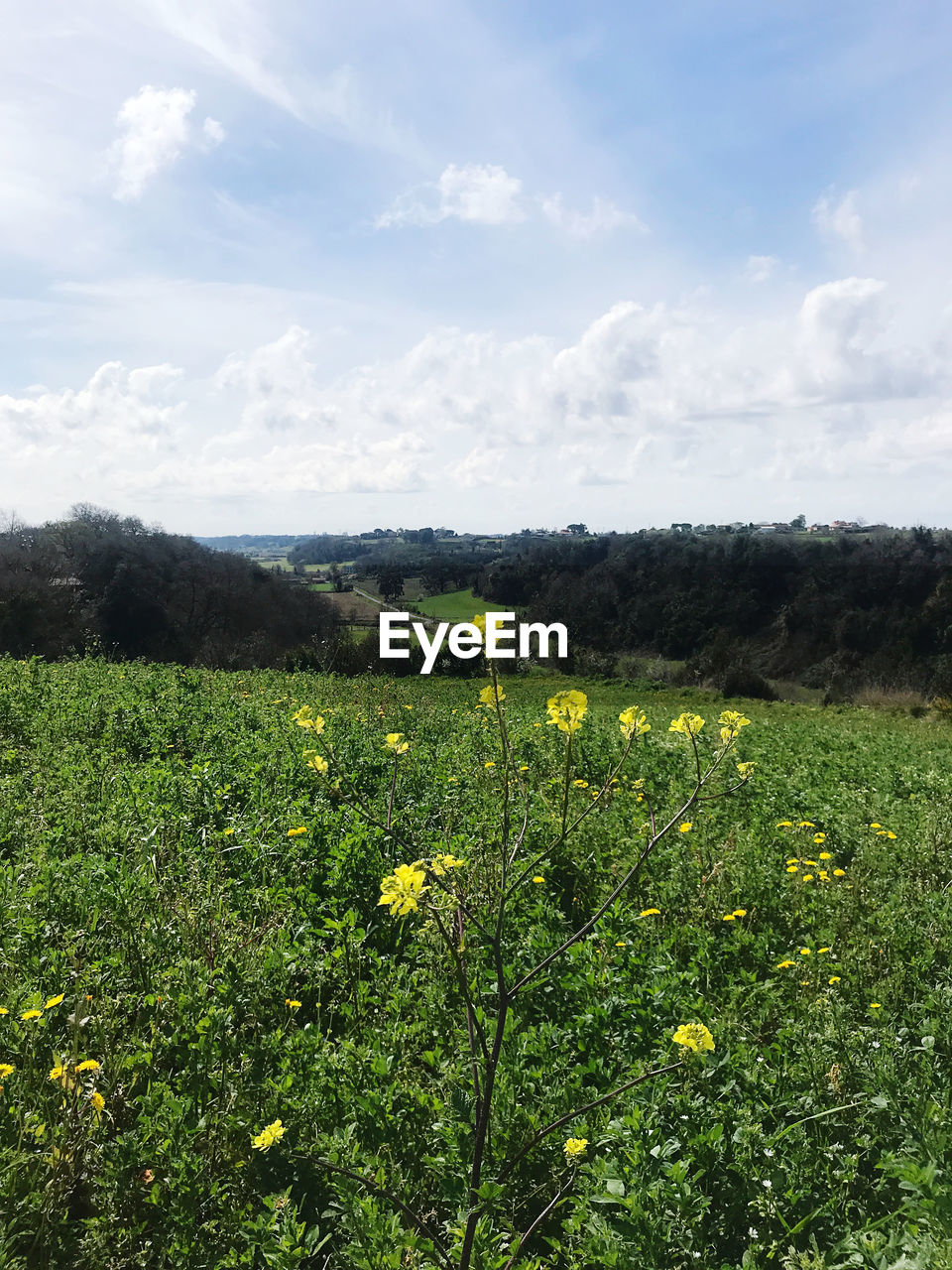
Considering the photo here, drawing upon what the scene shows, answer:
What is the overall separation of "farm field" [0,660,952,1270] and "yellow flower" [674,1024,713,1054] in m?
0.01

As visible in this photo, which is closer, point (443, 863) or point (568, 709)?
point (443, 863)

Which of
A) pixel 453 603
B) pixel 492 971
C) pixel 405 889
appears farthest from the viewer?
pixel 453 603

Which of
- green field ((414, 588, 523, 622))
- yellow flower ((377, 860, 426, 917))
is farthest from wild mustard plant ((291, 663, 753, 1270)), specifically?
green field ((414, 588, 523, 622))

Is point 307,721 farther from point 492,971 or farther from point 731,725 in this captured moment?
point 492,971

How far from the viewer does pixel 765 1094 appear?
8.21 feet

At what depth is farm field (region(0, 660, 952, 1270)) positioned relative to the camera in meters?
1.97

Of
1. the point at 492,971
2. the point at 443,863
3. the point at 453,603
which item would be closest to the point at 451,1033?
the point at 492,971

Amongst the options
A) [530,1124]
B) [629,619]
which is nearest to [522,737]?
[530,1124]

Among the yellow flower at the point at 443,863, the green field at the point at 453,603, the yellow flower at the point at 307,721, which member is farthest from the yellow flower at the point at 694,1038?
the green field at the point at 453,603

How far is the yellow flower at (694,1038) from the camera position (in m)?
1.65

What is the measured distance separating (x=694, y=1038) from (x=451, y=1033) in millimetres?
1589

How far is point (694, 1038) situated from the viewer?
169 centimetres

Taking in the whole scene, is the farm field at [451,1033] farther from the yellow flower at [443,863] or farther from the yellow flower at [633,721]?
the yellow flower at [633,721]

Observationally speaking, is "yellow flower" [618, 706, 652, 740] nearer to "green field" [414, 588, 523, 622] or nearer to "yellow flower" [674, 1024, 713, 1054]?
"yellow flower" [674, 1024, 713, 1054]
